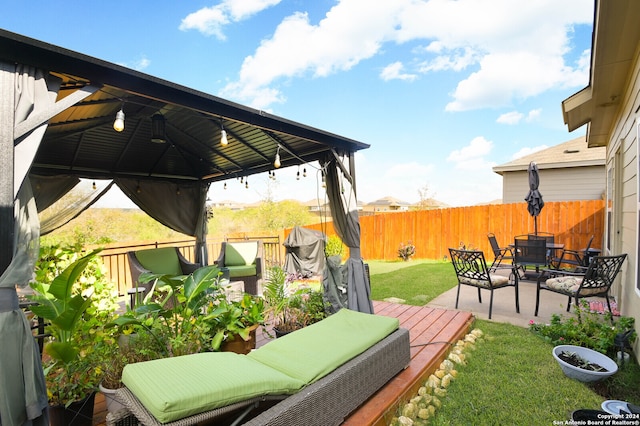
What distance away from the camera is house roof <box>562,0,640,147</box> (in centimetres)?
242

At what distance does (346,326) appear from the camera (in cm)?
254

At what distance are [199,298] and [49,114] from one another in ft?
5.20

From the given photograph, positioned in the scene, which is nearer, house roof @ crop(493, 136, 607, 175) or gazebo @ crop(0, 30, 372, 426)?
gazebo @ crop(0, 30, 372, 426)

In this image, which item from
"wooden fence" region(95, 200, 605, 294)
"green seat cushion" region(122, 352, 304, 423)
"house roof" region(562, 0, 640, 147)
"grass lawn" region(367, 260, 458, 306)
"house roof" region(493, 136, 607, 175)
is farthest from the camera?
"house roof" region(493, 136, 607, 175)

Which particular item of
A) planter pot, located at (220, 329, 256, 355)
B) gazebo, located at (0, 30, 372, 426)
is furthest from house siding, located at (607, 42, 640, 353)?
planter pot, located at (220, 329, 256, 355)

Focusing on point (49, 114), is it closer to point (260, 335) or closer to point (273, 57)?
point (260, 335)

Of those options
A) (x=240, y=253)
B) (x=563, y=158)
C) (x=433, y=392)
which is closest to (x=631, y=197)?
(x=433, y=392)

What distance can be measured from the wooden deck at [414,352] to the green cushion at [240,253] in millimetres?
3248

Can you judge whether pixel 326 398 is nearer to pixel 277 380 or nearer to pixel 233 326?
pixel 277 380

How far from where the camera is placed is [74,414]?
1.77 meters

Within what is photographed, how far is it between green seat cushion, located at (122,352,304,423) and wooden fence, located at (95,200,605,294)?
4.80 meters

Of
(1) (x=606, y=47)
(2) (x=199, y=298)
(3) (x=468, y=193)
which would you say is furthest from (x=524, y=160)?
(3) (x=468, y=193)

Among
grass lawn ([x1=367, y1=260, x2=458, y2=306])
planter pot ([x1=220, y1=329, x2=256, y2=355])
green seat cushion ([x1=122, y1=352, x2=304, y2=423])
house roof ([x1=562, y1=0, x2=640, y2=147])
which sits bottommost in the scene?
grass lawn ([x1=367, y1=260, x2=458, y2=306])

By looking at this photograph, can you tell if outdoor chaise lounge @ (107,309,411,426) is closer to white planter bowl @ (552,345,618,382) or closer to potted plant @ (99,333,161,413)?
potted plant @ (99,333,161,413)
